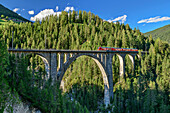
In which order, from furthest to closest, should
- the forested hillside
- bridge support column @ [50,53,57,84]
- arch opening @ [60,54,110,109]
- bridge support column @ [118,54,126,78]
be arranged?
arch opening @ [60,54,110,109], bridge support column @ [118,54,126,78], bridge support column @ [50,53,57,84], the forested hillside

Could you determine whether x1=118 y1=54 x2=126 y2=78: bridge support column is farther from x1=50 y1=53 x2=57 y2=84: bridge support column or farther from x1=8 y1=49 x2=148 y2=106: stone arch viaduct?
x1=50 y1=53 x2=57 y2=84: bridge support column

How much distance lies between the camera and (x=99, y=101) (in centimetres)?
5353

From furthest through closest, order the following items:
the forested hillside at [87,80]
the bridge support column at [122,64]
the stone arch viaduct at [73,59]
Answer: the bridge support column at [122,64]
the stone arch viaduct at [73,59]
the forested hillside at [87,80]

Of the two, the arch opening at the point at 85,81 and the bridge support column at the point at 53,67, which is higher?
the bridge support column at the point at 53,67

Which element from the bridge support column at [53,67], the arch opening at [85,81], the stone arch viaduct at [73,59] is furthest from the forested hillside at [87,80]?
the bridge support column at [53,67]

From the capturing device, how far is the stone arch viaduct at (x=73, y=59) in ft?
100

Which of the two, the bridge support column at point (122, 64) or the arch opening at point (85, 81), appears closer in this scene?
the bridge support column at point (122, 64)

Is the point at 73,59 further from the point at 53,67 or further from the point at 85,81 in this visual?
the point at 85,81

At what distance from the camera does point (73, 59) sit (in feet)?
120

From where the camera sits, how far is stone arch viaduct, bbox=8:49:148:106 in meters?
30.5

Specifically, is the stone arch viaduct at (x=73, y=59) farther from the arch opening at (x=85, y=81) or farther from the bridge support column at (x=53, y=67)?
the arch opening at (x=85, y=81)

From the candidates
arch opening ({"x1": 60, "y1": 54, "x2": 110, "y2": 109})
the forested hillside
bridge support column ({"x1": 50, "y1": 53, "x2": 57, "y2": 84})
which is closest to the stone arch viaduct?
bridge support column ({"x1": 50, "y1": 53, "x2": 57, "y2": 84})

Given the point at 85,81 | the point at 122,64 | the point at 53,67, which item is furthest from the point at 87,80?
the point at 53,67

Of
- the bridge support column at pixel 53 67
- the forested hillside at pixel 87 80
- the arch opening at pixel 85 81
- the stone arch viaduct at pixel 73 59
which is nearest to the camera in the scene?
the forested hillside at pixel 87 80
